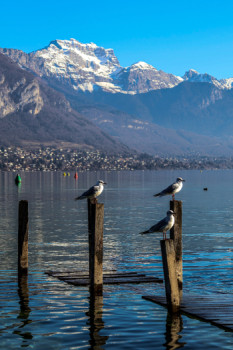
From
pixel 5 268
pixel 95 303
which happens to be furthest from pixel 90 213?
pixel 5 268

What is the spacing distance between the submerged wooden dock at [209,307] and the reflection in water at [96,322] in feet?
7.97

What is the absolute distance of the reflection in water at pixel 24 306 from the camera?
2572 cm


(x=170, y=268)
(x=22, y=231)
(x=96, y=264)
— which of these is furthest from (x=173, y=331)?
(x=22, y=231)

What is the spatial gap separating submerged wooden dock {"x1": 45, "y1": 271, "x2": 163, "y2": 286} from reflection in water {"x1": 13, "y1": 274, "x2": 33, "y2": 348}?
77.4 inches

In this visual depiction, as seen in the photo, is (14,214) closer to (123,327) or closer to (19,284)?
(19,284)

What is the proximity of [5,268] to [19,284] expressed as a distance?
6.62 meters

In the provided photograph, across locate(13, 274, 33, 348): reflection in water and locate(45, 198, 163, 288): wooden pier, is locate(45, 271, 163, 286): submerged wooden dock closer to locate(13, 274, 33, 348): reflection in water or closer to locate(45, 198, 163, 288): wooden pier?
locate(45, 198, 163, 288): wooden pier

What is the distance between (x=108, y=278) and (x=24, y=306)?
697cm

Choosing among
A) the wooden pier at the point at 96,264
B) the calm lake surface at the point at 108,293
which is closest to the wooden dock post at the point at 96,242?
the wooden pier at the point at 96,264

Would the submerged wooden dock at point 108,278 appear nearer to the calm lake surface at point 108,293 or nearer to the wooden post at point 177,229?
the calm lake surface at point 108,293

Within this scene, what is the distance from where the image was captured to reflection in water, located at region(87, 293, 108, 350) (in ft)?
80.8

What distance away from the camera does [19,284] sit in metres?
35.1

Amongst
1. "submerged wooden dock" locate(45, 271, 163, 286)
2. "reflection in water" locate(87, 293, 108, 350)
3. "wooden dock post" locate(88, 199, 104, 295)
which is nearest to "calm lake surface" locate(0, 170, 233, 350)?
"reflection in water" locate(87, 293, 108, 350)

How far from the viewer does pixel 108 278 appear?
35781 mm
